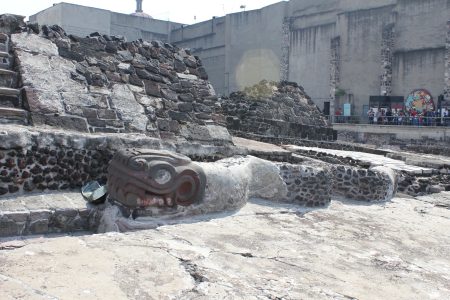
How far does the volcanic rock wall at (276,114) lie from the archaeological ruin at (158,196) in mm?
4255

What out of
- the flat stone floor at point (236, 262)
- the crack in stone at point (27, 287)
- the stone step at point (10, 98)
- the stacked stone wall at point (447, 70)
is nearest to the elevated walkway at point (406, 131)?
the stacked stone wall at point (447, 70)

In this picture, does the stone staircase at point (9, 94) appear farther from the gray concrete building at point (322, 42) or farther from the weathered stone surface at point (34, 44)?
the gray concrete building at point (322, 42)

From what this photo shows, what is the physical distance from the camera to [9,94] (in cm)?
457

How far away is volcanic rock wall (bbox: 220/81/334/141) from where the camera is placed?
11.1 metres

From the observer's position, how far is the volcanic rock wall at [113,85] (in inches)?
187

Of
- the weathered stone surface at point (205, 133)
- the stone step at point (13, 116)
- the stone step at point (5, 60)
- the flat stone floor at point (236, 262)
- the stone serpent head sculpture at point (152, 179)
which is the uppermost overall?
the stone step at point (5, 60)

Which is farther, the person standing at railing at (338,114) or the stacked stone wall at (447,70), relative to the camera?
the person standing at railing at (338,114)

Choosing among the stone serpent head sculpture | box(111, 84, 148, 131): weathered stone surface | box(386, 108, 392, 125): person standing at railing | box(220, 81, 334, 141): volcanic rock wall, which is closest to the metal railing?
box(386, 108, 392, 125): person standing at railing

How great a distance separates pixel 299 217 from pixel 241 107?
23.5 ft

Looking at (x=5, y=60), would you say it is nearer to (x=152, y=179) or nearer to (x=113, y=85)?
(x=113, y=85)

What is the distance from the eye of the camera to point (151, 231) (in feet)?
11.6

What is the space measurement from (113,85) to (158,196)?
2210 millimetres

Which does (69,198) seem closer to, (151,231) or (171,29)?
(151,231)

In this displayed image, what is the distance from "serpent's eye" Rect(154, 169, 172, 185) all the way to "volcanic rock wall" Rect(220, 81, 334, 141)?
249 inches
